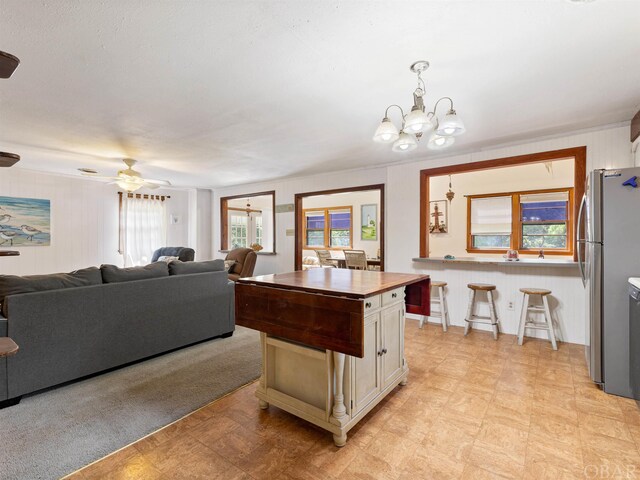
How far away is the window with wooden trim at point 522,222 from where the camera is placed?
5582mm

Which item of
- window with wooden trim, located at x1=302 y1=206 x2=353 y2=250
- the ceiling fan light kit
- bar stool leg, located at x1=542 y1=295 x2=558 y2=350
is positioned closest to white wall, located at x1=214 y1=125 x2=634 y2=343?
bar stool leg, located at x1=542 y1=295 x2=558 y2=350

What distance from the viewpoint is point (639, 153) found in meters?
2.79

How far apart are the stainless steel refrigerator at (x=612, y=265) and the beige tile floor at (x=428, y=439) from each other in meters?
0.23

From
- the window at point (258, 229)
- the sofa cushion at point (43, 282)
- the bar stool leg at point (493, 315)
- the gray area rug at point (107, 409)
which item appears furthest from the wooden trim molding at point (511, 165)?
the window at point (258, 229)

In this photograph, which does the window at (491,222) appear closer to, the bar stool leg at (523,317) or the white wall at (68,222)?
the bar stool leg at (523,317)

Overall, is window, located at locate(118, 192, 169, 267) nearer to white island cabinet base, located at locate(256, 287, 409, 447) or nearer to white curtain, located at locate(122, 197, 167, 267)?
white curtain, located at locate(122, 197, 167, 267)

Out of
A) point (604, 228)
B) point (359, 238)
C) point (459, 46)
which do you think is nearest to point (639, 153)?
point (604, 228)

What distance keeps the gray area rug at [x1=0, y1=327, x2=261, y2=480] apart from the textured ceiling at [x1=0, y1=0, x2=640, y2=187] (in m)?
2.29

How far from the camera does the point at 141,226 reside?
6645 millimetres

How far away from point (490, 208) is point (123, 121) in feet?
20.5

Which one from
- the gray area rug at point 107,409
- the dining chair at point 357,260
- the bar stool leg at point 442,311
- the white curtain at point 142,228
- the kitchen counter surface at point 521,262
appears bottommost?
the gray area rug at point 107,409

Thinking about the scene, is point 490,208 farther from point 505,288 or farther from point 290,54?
point 290,54

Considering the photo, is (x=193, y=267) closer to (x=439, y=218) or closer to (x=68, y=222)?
(x=68, y=222)

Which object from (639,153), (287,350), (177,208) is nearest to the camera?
(287,350)
